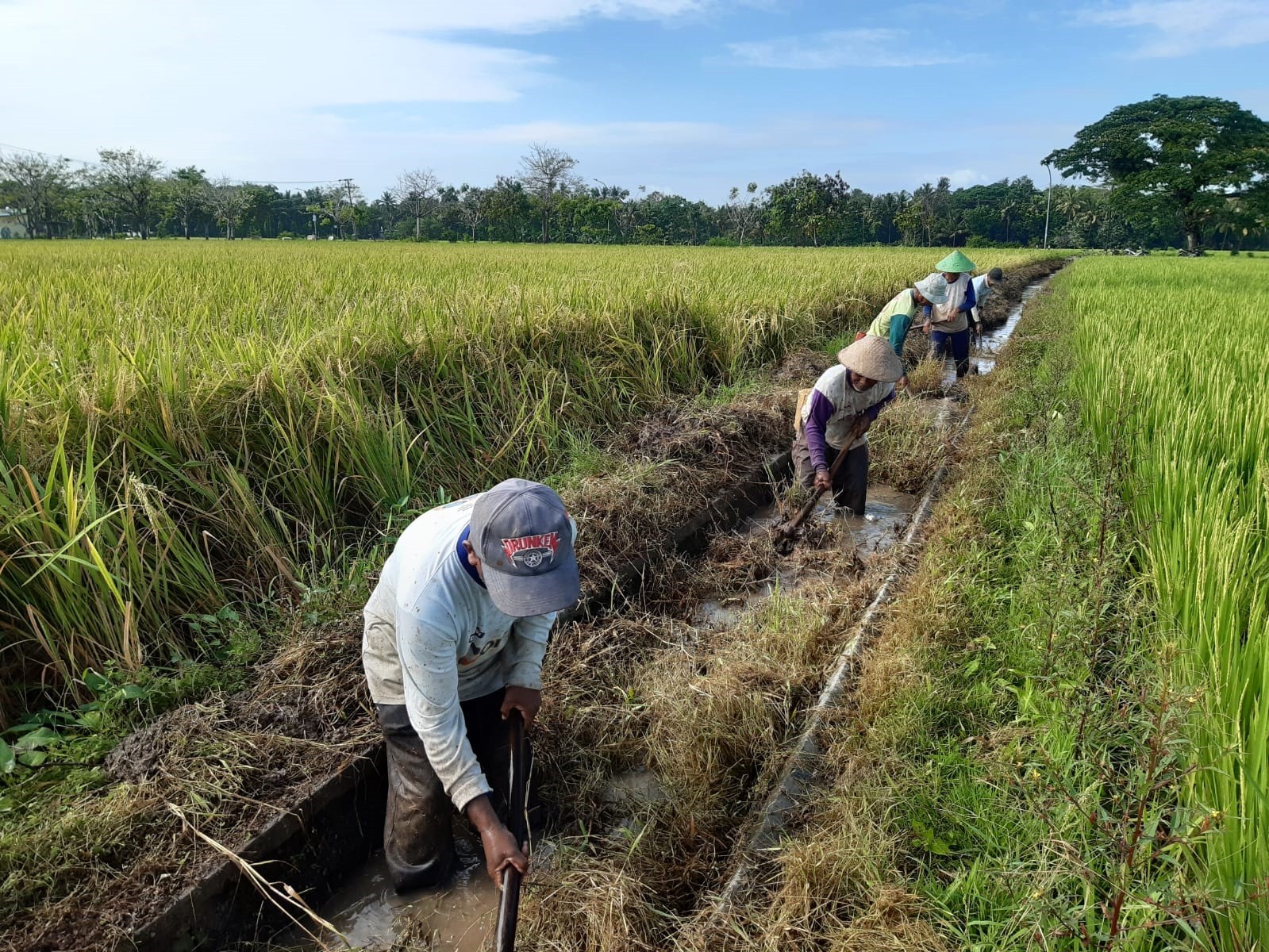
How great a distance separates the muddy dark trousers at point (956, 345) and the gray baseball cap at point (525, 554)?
7.76 m

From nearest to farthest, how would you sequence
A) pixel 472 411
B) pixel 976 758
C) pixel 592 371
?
pixel 976 758 → pixel 472 411 → pixel 592 371

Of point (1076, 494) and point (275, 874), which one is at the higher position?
point (1076, 494)

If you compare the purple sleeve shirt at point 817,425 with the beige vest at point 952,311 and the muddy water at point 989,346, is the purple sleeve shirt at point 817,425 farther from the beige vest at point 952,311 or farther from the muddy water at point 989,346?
the muddy water at point 989,346

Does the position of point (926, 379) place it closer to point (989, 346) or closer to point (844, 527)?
point (844, 527)

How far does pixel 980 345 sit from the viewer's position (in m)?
11.7

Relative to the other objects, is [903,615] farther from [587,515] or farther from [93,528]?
[93,528]

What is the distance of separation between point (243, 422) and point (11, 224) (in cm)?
7084

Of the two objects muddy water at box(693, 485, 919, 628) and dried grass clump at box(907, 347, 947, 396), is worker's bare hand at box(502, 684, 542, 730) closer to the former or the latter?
muddy water at box(693, 485, 919, 628)

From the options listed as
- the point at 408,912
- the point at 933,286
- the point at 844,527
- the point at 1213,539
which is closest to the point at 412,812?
the point at 408,912

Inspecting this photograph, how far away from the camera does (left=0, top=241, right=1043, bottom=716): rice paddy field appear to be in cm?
257

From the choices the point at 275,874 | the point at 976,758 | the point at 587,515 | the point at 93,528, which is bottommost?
the point at 275,874

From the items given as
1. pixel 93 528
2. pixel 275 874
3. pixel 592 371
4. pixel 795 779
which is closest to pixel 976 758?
pixel 795 779

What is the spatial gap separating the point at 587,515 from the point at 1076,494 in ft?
7.97

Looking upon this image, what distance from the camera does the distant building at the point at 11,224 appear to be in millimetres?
52906
